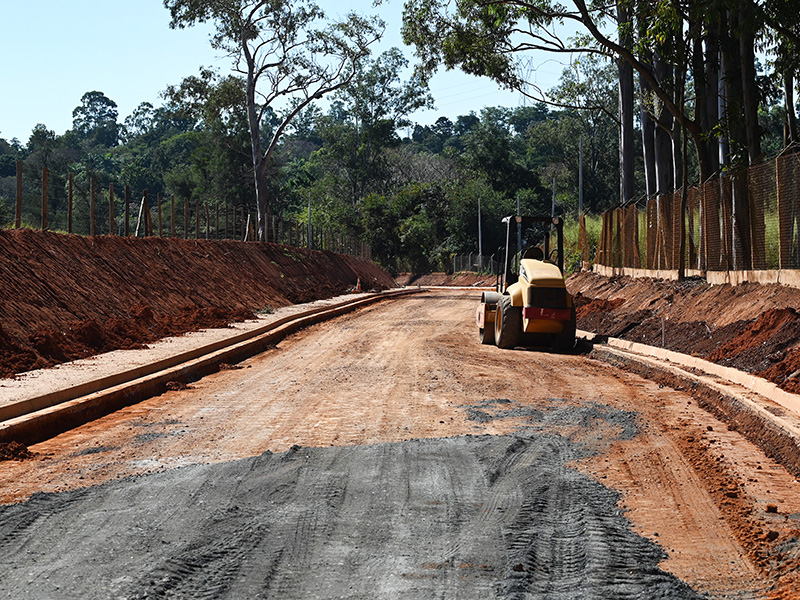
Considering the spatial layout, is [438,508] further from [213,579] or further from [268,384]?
[268,384]

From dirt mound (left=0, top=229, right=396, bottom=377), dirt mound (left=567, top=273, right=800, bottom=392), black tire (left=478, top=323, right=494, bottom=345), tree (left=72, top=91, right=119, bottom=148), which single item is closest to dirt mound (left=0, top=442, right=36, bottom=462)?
dirt mound (left=0, top=229, right=396, bottom=377)

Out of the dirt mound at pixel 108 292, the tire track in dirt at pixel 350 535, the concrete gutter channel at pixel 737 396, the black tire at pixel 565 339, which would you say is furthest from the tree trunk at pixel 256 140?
the tire track in dirt at pixel 350 535

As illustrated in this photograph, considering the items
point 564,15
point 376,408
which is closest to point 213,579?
point 376,408

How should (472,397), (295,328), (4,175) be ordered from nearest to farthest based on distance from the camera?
(472,397)
(295,328)
(4,175)

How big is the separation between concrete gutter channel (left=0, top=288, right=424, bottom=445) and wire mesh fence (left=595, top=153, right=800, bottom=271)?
10.0 m

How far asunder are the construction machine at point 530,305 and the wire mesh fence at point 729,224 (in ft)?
11.6

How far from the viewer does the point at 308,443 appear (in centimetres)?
837

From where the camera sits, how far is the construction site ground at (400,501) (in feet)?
15.6

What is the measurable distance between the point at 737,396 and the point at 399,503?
5845 mm

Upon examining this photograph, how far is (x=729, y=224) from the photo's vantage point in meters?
18.6

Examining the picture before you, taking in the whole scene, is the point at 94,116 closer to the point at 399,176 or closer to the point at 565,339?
the point at 399,176

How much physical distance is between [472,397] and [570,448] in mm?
3294

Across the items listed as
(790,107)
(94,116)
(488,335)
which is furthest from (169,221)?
(94,116)

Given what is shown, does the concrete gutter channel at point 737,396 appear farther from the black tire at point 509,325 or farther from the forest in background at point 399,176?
the forest in background at point 399,176
